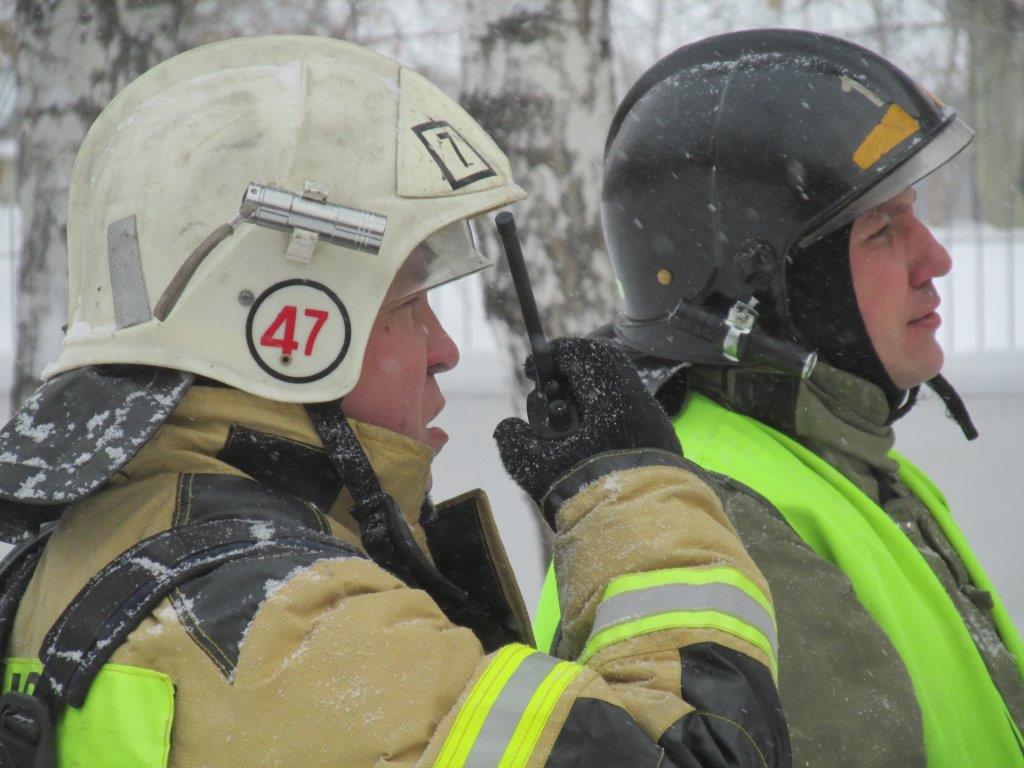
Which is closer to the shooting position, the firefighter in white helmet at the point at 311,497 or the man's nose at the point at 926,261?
the firefighter in white helmet at the point at 311,497

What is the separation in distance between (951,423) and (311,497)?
5.03 meters

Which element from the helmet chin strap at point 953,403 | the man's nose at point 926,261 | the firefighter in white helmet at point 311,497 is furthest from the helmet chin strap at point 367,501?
the helmet chin strap at point 953,403

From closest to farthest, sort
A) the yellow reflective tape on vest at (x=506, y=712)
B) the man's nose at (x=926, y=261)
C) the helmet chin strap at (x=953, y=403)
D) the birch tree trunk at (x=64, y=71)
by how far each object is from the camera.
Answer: the yellow reflective tape on vest at (x=506, y=712) < the man's nose at (x=926, y=261) < the helmet chin strap at (x=953, y=403) < the birch tree trunk at (x=64, y=71)

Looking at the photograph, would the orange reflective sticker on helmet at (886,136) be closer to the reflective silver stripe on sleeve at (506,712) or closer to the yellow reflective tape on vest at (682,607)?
the yellow reflective tape on vest at (682,607)

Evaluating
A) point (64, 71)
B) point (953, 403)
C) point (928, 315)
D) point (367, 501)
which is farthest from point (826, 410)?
point (64, 71)

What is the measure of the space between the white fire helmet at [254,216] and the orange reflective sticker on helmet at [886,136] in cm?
97

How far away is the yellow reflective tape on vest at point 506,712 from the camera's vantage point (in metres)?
1.36

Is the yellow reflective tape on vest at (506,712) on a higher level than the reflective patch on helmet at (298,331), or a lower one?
lower

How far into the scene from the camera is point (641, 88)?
2.77 m

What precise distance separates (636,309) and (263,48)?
113 centimetres

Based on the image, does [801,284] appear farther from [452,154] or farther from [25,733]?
[25,733]

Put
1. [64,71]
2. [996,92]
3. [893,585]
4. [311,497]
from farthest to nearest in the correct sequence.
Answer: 1. [996,92]
2. [64,71]
3. [893,585]
4. [311,497]

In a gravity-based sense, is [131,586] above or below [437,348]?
below

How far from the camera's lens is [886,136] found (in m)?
2.49
